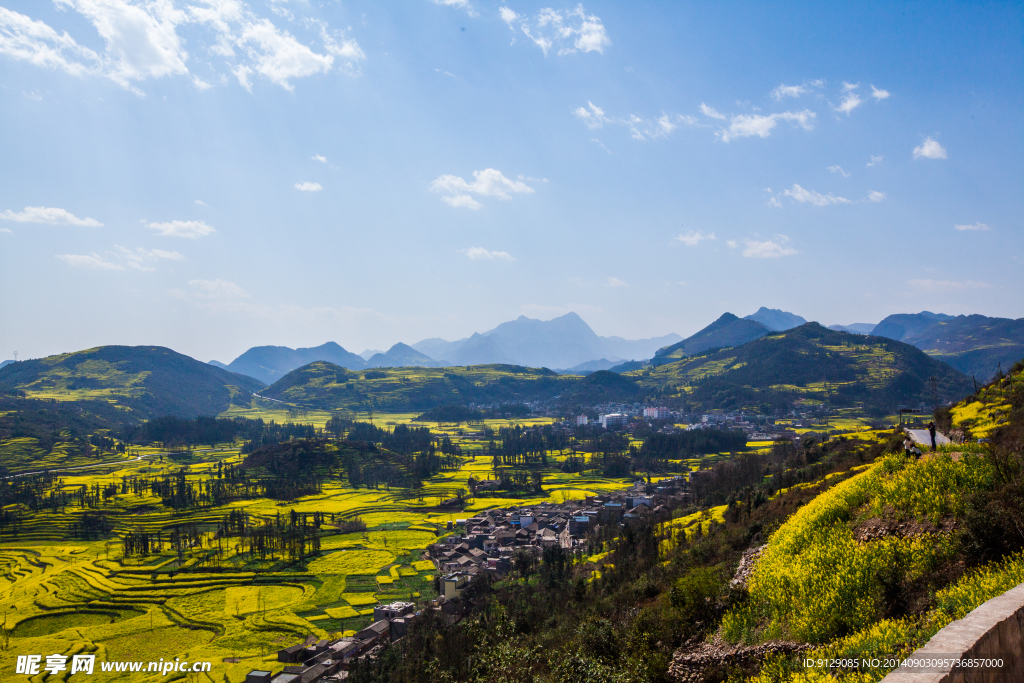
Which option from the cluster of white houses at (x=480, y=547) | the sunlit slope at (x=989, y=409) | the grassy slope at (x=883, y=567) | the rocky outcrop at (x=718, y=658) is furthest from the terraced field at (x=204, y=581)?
the sunlit slope at (x=989, y=409)

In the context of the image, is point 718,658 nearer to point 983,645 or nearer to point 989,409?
point 983,645

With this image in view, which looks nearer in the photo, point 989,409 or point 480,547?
point 989,409

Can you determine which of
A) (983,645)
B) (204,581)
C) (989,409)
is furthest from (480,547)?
(983,645)

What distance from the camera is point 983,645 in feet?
21.1

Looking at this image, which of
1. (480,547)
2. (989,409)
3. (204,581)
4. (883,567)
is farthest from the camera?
(480,547)

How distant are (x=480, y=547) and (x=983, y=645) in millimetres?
54901

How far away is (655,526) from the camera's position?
166 ft

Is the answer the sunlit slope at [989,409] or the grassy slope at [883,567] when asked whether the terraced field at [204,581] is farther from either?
the sunlit slope at [989,409]

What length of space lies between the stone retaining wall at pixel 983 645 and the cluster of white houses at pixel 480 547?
34.0 m

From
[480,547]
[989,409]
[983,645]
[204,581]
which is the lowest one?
[204,581]

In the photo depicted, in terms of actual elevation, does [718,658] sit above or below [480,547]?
above

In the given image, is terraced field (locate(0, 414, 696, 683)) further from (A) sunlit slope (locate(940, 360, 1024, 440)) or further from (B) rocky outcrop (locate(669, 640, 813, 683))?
(A) sunlit slope (locate(940, 360, 1024, 440))

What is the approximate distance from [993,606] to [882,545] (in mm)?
9318

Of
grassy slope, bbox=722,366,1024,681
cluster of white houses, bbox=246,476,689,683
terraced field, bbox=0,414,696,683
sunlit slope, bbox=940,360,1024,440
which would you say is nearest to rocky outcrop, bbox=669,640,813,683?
grassy slope, bbox=722,366,1024,681
